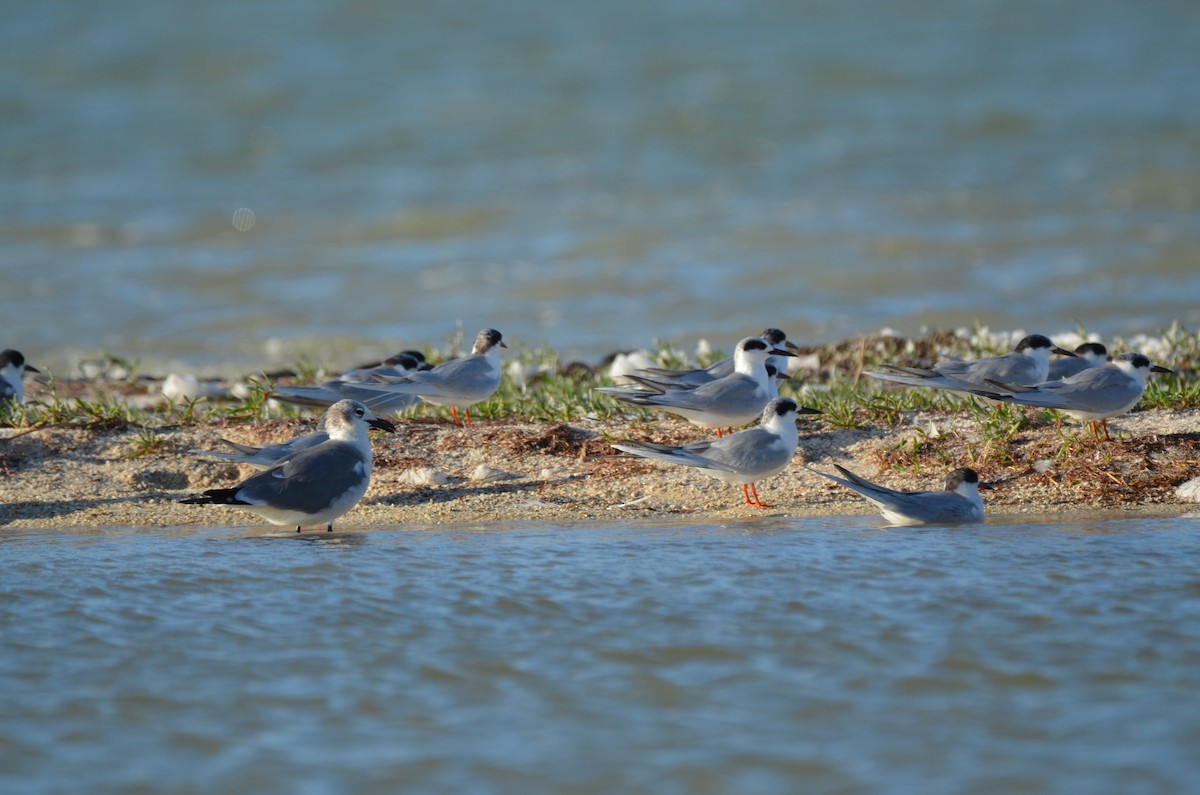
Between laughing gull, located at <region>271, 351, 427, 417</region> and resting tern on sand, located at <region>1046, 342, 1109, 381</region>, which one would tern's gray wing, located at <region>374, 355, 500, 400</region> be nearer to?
laughing gull, located at <region>271, 351, 427, 417</region>

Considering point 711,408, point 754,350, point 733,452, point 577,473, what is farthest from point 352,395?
point 733,452

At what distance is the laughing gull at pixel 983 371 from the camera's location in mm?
7035

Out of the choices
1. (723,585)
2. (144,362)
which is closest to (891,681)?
(723,585)

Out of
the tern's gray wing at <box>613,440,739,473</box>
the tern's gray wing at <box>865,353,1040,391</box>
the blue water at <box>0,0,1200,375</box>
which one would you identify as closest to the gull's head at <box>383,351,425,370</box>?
the tern's gray wing at <box>613,440,739,473</box>

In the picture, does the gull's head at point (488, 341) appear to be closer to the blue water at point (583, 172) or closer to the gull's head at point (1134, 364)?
the blue water at point (583, 172)

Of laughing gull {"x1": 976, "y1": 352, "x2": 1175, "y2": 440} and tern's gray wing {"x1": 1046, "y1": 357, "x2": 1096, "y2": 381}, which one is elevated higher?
tern's gray wing {"x1": 1046, "y1": 357, "x2": 1096, "y2": 381}

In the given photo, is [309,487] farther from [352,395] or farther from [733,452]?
[733,452]

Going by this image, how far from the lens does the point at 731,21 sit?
86.1ft

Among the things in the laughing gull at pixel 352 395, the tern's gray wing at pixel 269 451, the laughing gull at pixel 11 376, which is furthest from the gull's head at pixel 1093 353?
the laughing gull at pixel 11 376

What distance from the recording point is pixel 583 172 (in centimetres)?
1950

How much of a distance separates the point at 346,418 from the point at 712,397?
5.84ft

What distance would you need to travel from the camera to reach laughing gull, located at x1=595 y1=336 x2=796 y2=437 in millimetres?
7047

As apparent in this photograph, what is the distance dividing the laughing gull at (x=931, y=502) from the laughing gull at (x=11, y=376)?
15.9ft

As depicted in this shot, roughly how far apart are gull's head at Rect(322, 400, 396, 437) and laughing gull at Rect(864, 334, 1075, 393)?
92.0 inches
